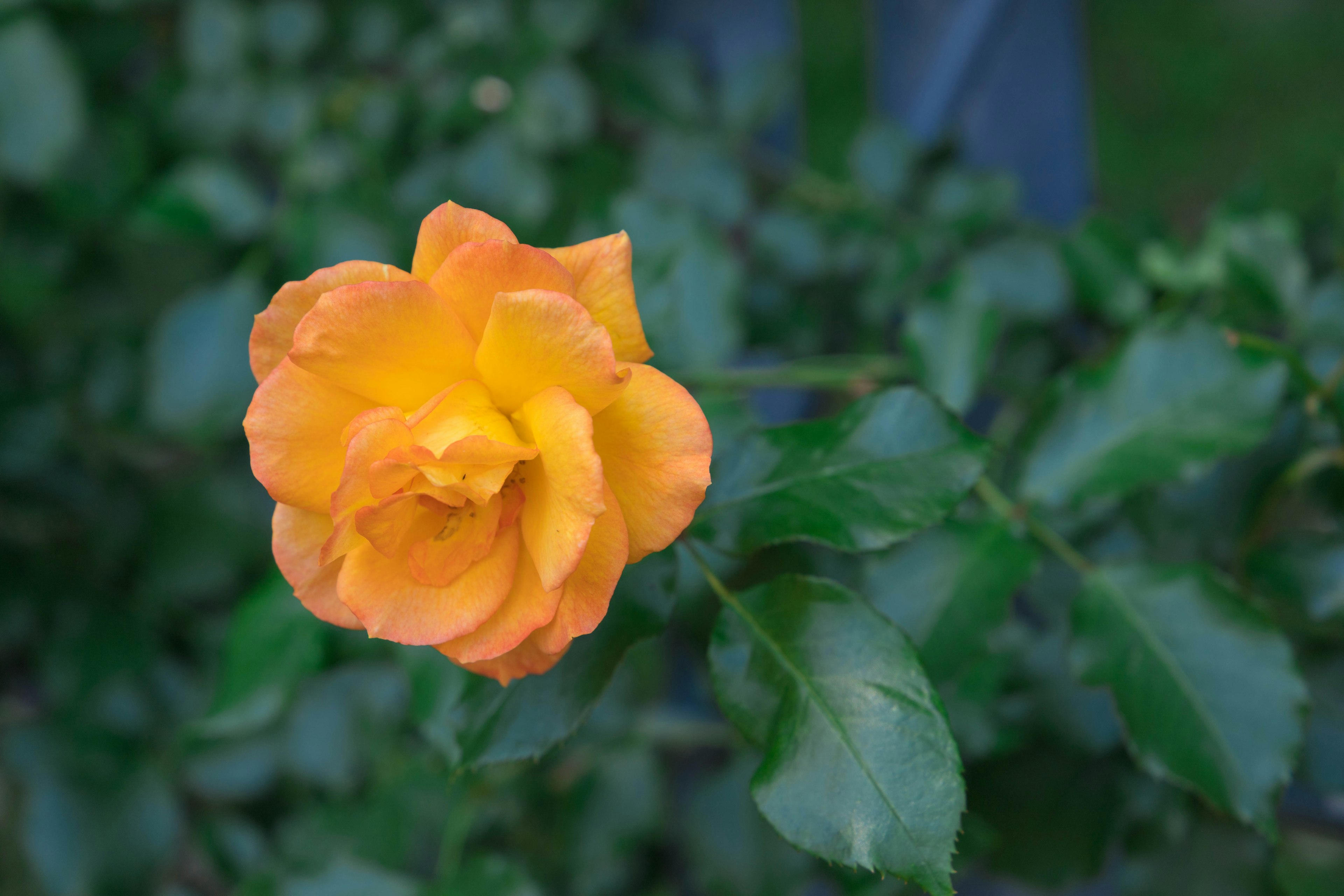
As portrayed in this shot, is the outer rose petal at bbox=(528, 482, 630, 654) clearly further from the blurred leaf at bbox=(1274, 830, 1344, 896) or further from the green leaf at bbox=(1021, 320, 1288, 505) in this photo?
the blurred leaf at bbox=(1274, 830, 1344, 896)

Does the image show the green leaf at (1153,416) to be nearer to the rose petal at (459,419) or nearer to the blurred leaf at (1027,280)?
the blurred leaf at (1027,280)

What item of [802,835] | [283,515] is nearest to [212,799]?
[283,515]

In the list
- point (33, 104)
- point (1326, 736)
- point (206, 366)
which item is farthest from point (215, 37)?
point (1326, 736)

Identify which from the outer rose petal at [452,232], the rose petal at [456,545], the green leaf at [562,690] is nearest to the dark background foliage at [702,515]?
the green leaf at [562,690]

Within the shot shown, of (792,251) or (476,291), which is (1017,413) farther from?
(476,291)

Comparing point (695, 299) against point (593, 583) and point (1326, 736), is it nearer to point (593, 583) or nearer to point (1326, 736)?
point (593, 583)

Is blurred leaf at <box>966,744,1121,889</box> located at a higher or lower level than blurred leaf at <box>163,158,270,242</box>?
lower

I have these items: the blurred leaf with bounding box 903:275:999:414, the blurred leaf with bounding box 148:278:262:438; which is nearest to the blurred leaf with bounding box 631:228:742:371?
the blurred leaf with bounding box 903:275:999:414
